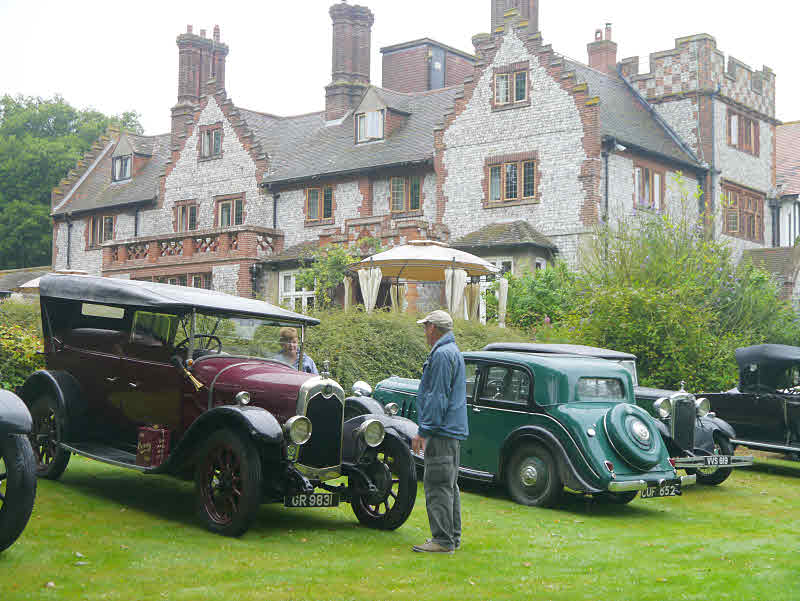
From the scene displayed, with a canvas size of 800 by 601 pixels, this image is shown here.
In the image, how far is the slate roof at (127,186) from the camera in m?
40.7

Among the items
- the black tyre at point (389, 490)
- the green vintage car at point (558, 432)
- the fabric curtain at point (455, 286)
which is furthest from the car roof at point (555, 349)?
the fabric curtain at point (455, 286)

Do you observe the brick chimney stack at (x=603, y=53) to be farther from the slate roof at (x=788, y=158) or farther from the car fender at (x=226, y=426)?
the car fender at (x=226, y=426)

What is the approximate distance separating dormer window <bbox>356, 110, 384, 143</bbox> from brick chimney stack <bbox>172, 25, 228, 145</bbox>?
10443 millimetres

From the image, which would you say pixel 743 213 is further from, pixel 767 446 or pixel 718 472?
pixel 718 472

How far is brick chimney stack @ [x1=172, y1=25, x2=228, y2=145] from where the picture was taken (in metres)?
42.2

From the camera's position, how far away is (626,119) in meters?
31.5

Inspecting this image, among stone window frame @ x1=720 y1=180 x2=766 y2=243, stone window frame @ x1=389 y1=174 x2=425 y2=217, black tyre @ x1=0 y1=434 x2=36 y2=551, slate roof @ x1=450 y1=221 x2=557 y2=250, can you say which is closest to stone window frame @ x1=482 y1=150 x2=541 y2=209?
slate roof @ x1=450 y1=221 x2=557 y2=250

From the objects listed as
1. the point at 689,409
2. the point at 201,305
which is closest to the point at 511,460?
the point at 689,409

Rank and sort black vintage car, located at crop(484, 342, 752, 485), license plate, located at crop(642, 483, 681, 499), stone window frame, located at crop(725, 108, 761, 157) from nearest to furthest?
license plate, located at crop(642, 483, 681, 499) → black vintage car, located at crop(484, 342, 752, 485) → stone window frame, located at crop(725, 108, 761, 157)

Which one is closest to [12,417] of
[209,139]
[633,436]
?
[633,436]

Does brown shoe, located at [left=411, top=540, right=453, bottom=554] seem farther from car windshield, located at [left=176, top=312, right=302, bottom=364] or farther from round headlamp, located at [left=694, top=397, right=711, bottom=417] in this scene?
round headlamp, located at [left=694, top=397, right=711, bottom=417]

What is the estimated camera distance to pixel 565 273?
26250mm

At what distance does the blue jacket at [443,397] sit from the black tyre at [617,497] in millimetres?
2946

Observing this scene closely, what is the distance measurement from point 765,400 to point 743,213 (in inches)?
845
